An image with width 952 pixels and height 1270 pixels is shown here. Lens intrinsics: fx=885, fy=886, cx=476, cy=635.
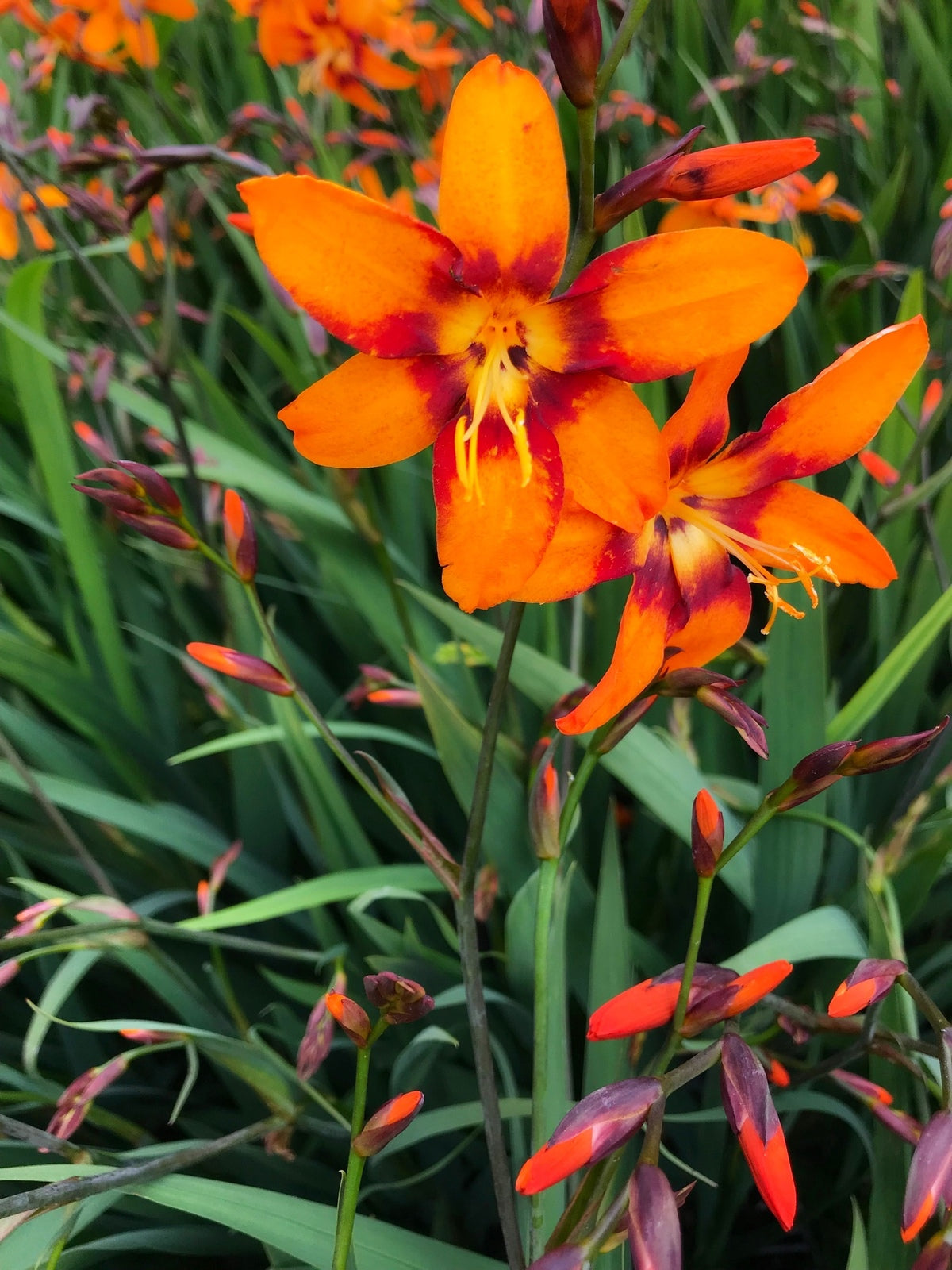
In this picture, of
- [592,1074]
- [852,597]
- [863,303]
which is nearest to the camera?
[592,1074]

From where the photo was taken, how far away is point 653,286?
0.36 meters

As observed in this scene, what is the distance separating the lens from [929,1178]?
0.38m

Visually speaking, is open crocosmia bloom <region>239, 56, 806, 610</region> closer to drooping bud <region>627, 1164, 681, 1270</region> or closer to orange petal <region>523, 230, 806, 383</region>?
orange petal <region>523, 230, 806, 383</region>

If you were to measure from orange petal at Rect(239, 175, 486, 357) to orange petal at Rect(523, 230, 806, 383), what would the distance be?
53 mm

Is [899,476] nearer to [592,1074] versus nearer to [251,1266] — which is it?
[592,1074]

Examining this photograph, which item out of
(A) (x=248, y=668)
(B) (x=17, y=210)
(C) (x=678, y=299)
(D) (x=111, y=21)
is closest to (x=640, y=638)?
(C) (x=678, y=299)

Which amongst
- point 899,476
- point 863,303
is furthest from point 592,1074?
point 863,303

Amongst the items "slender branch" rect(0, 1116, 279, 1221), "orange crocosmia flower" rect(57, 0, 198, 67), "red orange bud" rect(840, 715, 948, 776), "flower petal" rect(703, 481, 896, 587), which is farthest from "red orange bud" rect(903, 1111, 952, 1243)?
"orange crocosmia flower" rect(57, 0, 198, 67)

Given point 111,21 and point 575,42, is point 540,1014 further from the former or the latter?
point 111,21

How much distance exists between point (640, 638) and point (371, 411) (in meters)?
0.17

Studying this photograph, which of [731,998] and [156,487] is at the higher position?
[156,487]

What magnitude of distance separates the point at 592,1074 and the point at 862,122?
1451 millimetres

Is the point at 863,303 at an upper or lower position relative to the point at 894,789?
upper

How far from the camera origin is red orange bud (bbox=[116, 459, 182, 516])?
530mm
